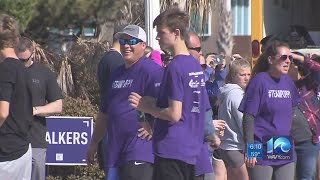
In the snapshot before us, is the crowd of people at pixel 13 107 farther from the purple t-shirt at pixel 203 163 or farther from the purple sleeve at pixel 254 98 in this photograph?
the purple sleeve at pixel 254 98

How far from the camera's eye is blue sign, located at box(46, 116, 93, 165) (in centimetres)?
1133

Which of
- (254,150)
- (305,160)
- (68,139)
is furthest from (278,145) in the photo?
(68,139)

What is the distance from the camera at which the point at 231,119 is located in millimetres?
9234

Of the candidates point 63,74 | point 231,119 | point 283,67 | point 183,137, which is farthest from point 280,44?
point 63,74

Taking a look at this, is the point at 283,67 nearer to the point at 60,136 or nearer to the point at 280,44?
the point at 280,44

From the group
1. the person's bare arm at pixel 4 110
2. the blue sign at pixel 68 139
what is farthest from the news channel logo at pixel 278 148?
the blue sign at pixel 68 139

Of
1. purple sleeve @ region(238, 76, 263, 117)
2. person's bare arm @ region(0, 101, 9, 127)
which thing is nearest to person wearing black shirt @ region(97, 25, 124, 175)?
purple sleeve @ region(238, 76, 263, 117)

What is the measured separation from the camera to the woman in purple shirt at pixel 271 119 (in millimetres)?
7883

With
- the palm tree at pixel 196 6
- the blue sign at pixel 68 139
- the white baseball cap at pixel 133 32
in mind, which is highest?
the palm tree at pixel 196 6

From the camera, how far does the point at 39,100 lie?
27.6 ft

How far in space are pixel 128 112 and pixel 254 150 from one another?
1.44m

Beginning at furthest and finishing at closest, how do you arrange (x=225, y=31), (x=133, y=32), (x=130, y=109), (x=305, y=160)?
(x=225, y=31) → (x=305, y=160) → (x=133, y=32) → (x=130, y=109)

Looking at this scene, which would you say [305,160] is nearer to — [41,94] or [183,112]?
[41,94]

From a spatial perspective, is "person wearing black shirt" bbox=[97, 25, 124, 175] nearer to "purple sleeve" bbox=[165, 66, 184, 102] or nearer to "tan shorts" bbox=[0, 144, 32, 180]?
"tan shorts" bbox=[0, 144, 32, 180]
